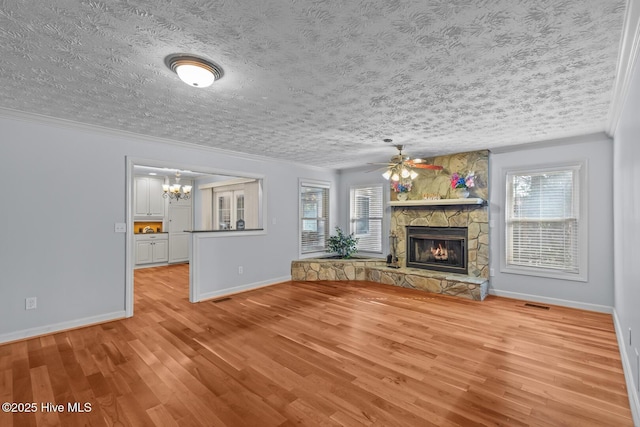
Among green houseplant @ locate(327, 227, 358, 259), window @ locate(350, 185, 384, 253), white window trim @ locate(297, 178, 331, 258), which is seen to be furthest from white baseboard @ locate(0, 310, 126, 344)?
window @ locate(350, 185, 384, 253)

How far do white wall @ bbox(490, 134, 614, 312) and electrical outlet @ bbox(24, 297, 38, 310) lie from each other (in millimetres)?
6589

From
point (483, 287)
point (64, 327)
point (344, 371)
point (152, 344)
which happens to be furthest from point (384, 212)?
point (64, 327)

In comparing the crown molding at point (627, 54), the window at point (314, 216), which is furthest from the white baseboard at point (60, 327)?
the crown molding at point (627, 54)

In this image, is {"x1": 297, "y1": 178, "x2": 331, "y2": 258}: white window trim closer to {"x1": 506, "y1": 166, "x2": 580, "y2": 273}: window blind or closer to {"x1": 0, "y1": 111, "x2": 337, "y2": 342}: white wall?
{"x1": 0, "y1": 111, "x2": 337, "y2": 342}: white wall

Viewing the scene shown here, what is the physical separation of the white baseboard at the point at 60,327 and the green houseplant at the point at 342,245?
13.7 feet

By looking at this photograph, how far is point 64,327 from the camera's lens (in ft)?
11.5

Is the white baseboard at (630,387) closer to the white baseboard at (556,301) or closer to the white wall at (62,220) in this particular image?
the white baseboard at (556,301)

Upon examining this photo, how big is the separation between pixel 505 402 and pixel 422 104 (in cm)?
263

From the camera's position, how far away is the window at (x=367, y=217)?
683 centimetres

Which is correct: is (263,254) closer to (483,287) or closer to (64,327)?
(64,327)

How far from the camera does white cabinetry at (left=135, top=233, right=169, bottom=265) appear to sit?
7.63 m

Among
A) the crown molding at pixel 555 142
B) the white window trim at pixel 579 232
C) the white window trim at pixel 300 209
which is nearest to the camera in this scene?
the crown molding at pixel 555 142

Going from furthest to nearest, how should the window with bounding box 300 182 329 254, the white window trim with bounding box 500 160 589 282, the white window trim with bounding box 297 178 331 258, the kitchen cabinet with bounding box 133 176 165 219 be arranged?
the kitchen cabinet with bounding box 133 176 165 219
the window with bounding box 300 182 329 254
the white window trim with bounding box 297 178 331 258
the white window trim with bounding box 500 160 589 282

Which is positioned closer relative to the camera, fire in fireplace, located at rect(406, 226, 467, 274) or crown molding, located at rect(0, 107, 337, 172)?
crown molding, located at rect(0, 107, 337, 172)
